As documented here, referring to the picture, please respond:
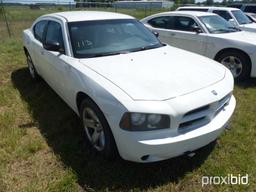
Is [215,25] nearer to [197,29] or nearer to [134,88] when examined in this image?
[197,29]

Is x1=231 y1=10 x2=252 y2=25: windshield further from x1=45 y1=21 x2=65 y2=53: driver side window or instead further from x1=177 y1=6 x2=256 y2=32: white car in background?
x1=45 y1=21 x2=65 y2=53: driver side window

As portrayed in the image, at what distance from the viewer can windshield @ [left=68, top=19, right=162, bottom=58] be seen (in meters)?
3.47

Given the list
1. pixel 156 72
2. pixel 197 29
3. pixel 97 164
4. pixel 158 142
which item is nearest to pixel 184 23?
pixel 197 29

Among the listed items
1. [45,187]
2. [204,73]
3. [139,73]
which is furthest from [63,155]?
[204,73]

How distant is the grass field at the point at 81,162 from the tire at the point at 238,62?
149cm

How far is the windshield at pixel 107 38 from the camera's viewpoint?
3469 millimetres

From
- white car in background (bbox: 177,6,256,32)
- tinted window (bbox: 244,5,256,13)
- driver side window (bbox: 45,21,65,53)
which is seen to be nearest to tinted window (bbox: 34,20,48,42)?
driver side window (bbox: 45,21,65,53)

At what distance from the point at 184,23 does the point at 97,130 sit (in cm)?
468

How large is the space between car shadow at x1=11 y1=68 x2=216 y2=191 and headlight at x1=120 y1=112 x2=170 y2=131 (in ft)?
2.23

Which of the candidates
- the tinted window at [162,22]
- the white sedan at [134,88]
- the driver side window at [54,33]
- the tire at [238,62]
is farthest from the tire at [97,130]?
the tinted window at [162,22]

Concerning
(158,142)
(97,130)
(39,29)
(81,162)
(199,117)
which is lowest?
(81,162)

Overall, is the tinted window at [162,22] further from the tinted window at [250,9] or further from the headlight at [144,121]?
the tinted window at [250,9]

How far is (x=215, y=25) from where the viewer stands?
6.46 metres

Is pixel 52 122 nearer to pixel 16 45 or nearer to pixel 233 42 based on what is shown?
pixel 233 42
